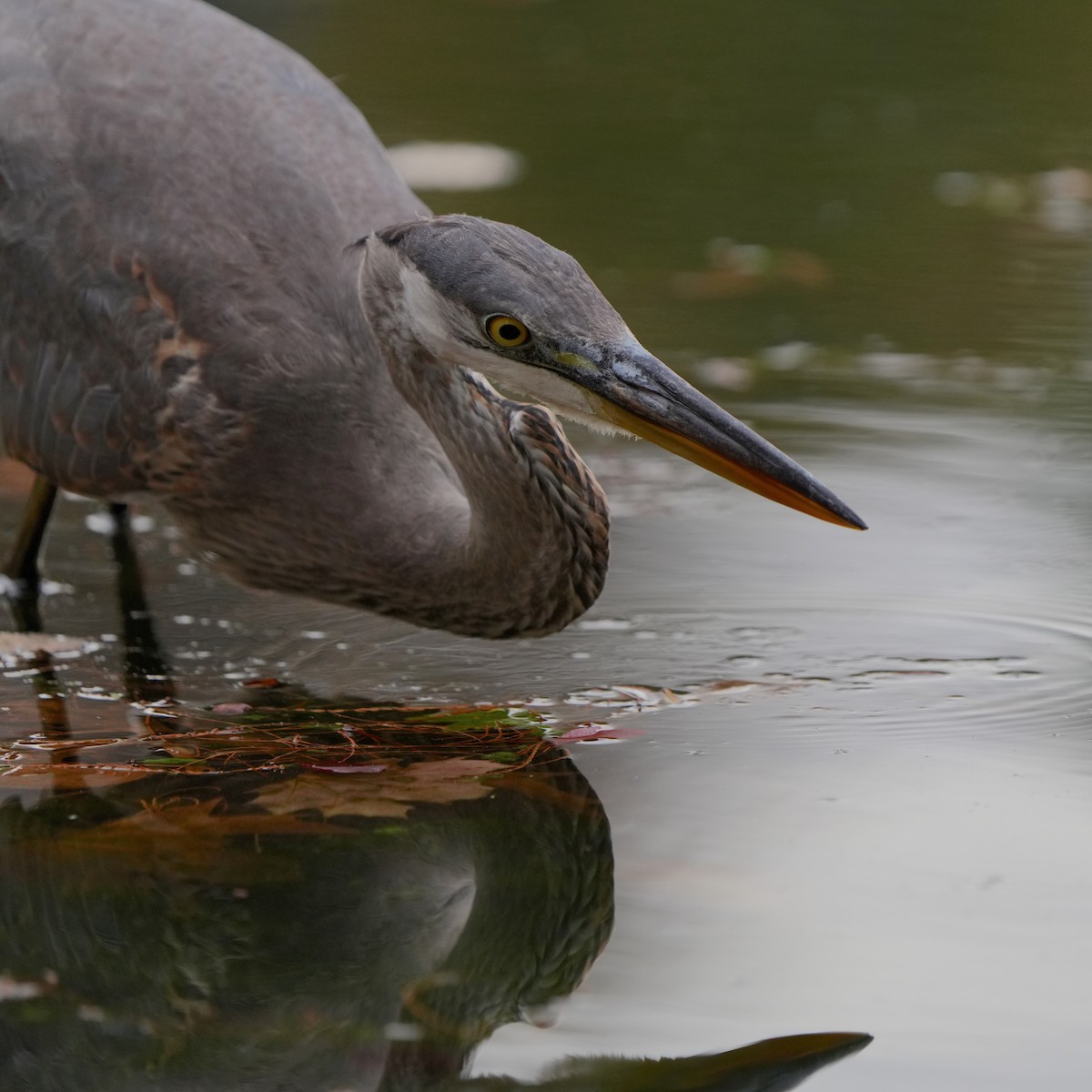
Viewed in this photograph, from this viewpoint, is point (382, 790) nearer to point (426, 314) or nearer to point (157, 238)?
point (426, 314)

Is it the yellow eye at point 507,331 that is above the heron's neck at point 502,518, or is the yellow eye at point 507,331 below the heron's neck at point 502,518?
above

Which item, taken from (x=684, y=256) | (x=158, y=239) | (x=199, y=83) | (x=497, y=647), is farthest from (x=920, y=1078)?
(x=684, y=256)

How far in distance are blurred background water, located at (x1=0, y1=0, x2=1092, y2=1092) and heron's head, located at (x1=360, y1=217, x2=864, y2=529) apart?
1.77 feet

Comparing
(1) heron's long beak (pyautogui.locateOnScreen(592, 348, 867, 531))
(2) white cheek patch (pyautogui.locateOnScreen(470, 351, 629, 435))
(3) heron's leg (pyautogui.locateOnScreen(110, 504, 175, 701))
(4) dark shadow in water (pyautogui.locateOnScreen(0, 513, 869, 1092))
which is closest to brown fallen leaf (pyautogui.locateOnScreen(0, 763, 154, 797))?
(4) dark shadow in water (pyautogui.locateOnScreen(0, 513, 869, 1092))

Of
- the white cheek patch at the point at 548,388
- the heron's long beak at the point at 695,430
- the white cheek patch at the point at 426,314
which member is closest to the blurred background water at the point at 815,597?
the heron's long beak at the point at 695,430

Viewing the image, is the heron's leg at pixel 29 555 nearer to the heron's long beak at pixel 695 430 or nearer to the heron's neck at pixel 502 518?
the heron's neck at pixel 502 518

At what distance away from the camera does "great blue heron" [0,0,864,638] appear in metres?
3.34

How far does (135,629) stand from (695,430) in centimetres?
151

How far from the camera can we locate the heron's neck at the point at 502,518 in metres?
3.63

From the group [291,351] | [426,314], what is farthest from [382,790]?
[291,351]

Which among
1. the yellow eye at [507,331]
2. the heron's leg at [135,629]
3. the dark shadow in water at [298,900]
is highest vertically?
the yellow eye at [507,331]

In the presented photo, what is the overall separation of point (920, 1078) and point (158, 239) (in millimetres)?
2407

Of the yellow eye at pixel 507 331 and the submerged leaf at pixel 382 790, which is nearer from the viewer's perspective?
the submerged leaf at pixel 382 790

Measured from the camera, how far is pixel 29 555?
4434 millimetres
